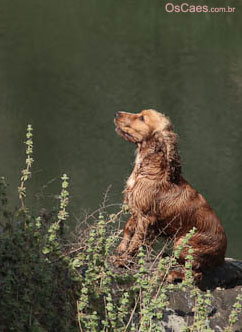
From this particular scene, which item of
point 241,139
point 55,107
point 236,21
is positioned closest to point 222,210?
point 241,139

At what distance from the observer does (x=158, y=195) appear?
17.7ft

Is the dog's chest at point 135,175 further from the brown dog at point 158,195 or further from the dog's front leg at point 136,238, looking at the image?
the dog's front leg at point 136,238

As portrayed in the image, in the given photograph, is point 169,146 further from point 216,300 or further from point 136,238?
point 216,300

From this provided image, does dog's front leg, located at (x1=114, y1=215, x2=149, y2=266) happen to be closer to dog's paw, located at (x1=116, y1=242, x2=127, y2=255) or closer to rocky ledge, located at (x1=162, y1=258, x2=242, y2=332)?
dog's paw, located at (x1=116, y1=242, x2=127, y2=255)

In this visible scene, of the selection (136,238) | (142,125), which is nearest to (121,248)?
(136,238)

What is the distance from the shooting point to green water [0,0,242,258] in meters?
13.4

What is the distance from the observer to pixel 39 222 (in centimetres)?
448

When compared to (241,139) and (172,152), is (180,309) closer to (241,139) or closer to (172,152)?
(172,152)

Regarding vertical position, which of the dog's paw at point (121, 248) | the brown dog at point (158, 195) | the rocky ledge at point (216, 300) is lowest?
the rocky ledge at point (216, 300)

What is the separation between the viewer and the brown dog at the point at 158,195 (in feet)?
17.5

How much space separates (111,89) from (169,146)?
1141 cm

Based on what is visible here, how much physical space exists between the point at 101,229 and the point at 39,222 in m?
0.37

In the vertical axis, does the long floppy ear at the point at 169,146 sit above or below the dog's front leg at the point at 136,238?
above

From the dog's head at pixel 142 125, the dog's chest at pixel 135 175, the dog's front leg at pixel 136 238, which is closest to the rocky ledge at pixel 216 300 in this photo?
the dog's front leg at pixel 136 238
